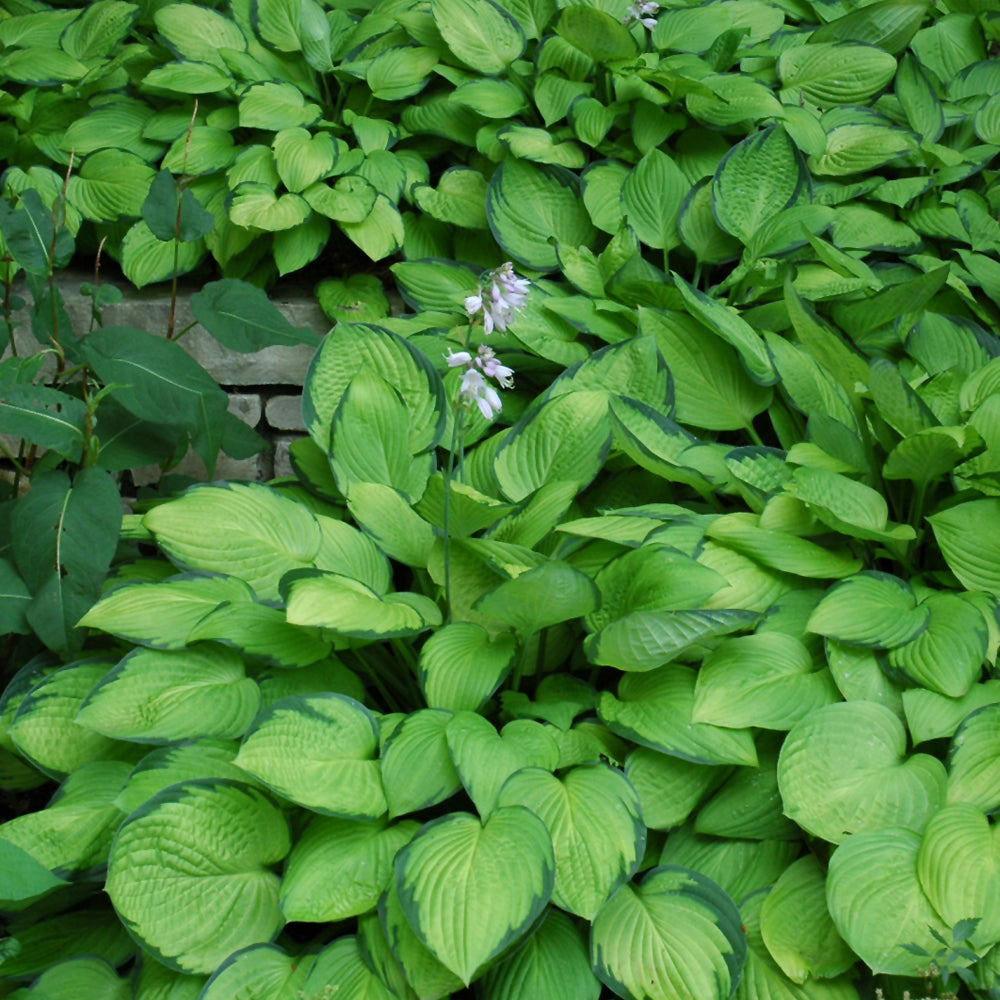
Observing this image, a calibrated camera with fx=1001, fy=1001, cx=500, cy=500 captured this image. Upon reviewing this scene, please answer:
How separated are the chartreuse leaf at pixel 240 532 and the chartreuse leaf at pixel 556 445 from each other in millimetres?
360

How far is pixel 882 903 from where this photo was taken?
4.00 ft

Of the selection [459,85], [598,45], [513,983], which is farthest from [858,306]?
[513,983]

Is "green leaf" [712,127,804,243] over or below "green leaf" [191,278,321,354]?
over

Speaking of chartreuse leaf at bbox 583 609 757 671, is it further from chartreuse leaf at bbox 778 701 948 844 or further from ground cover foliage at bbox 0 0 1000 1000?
chartreuse leaf at bbox 778 701 948 844

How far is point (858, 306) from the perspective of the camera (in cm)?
207

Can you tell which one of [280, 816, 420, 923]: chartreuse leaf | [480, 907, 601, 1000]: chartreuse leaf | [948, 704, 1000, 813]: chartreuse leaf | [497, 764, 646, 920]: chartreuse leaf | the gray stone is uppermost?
[948, 704, 1000, 813]: chartreuse leaf

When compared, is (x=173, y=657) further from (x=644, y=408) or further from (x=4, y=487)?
(x=644, y=408)

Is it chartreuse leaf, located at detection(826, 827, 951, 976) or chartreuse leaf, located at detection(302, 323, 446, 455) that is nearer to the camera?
chartreuse leaf, located at detection(826, 827, 951, 976)

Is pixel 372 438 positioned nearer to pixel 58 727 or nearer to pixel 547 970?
pixel 58 727

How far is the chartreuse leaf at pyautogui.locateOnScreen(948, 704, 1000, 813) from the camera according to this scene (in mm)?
1335

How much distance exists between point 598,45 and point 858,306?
2.99 ft

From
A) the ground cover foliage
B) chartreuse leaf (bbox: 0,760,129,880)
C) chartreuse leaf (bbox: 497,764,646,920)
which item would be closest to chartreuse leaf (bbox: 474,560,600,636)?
the ground cover foliage

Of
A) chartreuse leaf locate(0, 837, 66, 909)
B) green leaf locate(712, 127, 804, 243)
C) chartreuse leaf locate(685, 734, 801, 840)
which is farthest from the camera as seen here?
green leaf locate(712, 127, 804, 243)

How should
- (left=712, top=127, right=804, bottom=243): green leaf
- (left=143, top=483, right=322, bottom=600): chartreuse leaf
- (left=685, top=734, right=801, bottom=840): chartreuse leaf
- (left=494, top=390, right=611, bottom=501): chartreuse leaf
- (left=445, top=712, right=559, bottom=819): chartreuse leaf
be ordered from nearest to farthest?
(left=445, top=712, right=559, bottom=819): chartreuse leaf, (left=685, top=734, right=801, bottom=840): chartreuse leaf, (left=143, top=483, right=322, bottom=600): chartreuse leaf, (left=494, top=390, right=611, bottom=501): chartreuse leaf, (left=712, top=127, right=804, bottom=243): green leaf
